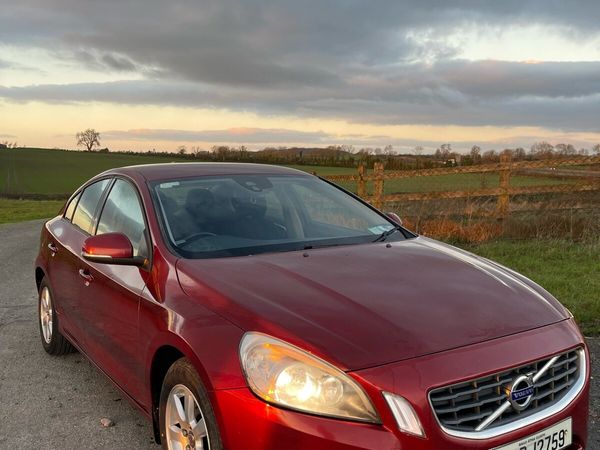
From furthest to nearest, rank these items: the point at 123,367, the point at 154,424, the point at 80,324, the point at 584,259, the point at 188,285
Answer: the point at 584,259, the point at 80,324, the point at 123,367, the point at 154,424, the point at 188,285

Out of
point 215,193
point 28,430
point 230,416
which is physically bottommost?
point 28,430

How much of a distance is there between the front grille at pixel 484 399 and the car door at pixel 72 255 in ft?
8.91

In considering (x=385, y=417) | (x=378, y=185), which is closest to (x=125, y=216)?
(x=385, y=417)

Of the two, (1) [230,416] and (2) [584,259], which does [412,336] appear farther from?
(2) [584,259]

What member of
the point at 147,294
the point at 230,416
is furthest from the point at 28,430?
the point at 230,416

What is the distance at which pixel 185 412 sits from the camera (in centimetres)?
267

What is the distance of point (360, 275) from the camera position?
9.42 ft

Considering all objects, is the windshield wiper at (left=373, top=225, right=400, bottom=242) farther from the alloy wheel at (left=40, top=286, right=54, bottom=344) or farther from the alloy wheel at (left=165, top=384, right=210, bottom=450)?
the alloy wheel at (left=40, top=286, right=54, bottom=344)

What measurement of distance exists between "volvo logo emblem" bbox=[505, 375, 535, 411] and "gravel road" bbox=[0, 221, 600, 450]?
1318 mm

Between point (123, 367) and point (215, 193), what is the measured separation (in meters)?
1.18

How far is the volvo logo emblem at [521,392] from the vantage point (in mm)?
2252

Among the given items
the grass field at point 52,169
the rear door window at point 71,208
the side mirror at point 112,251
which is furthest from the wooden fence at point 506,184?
the grass field at point 52,169

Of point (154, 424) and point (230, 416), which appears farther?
point (154, 424)

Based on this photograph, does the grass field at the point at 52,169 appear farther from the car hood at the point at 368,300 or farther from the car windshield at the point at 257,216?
the car hood at the point at 368,300
